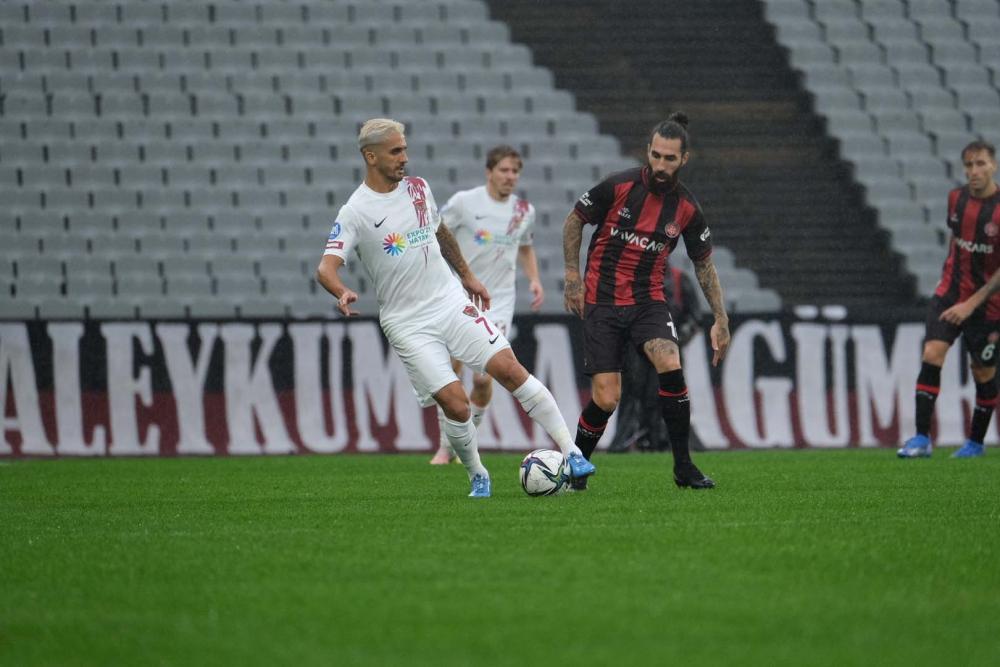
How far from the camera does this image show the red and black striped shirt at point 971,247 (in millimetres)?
10086

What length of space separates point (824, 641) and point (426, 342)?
3.61 meters

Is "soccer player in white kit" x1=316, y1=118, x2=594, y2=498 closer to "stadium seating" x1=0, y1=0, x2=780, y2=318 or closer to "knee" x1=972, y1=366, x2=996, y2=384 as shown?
"knee" x1=972, y1=366, x2=996, y2=384

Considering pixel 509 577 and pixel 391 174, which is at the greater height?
pixel 391 174

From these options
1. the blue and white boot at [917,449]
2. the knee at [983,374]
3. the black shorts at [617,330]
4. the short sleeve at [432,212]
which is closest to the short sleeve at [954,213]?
the knee at [983,374]

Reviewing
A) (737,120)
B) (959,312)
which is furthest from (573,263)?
(737,120)

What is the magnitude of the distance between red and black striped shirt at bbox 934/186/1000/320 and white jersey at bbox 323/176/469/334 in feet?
15.6

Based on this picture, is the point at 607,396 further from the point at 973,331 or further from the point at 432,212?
the point at 973,331

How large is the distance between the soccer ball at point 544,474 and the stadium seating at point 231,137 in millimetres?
7262

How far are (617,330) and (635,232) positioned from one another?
0.53 meters

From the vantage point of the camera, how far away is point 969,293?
10.3 metres

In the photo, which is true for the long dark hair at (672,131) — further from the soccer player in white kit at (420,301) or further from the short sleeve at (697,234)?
the soccer player in white kit at (420,301)

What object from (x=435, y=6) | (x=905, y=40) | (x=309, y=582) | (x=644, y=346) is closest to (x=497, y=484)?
(x=644, y=346)

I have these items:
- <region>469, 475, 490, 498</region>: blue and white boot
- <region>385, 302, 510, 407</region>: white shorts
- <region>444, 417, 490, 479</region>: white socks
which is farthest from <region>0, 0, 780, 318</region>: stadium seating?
<region>385, 302, 510, 407</region>: white shorts

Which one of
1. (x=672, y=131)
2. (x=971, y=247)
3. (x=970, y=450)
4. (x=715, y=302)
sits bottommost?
(x=970, y=450)
